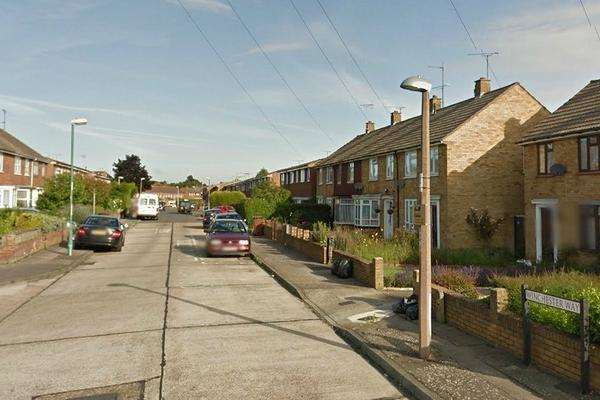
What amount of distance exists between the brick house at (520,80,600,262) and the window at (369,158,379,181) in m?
10.8

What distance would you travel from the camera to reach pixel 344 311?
9.27m

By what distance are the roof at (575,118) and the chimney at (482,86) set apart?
638 centimetres

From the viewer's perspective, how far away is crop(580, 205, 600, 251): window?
49.0 ft

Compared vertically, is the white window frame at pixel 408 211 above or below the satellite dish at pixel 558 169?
below

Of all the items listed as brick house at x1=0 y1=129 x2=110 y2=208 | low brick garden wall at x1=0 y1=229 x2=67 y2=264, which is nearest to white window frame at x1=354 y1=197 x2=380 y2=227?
low brick garden wall at x1=0 y1=229 x2=67 y2=264

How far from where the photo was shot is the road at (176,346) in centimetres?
549

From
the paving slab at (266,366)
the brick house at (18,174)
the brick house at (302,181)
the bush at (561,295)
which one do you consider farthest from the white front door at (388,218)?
the brick house at (18,174)

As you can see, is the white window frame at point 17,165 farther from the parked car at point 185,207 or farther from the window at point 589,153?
the window at point 589,153

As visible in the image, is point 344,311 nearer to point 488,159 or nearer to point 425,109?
point 425,109

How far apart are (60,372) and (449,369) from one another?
4.95 meters

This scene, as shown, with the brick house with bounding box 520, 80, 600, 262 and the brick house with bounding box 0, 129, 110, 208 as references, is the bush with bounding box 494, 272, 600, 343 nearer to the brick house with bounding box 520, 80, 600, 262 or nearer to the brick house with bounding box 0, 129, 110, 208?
the brick house with bounding box 520, 80, 600, 262

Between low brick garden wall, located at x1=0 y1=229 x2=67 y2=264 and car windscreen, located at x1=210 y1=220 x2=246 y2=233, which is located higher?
car windscreen, located at x1=210 y1=220 x2=246 y2=233

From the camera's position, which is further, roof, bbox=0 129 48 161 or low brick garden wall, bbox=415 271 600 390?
roof, bbox=0 129 48 161

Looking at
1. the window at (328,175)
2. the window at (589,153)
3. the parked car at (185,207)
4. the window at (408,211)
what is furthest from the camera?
the parked car at (185,207)
